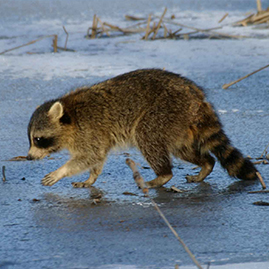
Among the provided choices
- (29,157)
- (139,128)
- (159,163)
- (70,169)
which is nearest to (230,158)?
(159,163)

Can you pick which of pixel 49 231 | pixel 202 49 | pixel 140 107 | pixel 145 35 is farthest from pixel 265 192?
pixel 145 35

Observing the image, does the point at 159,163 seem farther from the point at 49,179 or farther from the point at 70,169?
the point at 49,179

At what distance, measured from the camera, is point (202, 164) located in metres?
4.70

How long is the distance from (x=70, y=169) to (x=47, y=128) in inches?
19.0

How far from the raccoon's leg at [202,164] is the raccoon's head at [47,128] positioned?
1.09 meters

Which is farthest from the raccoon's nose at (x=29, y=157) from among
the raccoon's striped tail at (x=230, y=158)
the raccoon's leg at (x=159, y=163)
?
the raccoon's striped tail at (x=230, y=158)

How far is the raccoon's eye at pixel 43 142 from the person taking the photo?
4863mm

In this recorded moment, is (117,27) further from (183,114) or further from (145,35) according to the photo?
(183,114)

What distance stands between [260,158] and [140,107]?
3.56 ft

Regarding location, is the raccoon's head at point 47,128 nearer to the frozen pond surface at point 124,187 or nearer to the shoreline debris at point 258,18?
the frozen pond surface at point 124,187

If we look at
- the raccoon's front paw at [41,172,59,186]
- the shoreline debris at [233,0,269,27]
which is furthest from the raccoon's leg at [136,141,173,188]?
the shoreline debris at [233,0,269,27]

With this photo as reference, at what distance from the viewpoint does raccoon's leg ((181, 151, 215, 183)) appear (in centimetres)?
458

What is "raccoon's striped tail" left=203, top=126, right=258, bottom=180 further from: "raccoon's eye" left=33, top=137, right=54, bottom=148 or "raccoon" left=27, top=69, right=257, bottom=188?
"raccoon's eye" left=33, top=137, right=54, bottom=148

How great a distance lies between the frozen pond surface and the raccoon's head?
0.63 ft
